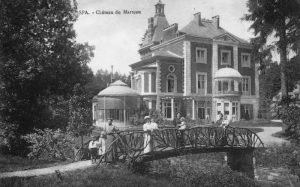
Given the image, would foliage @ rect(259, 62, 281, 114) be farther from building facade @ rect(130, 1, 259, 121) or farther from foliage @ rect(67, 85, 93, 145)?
foliage @ rect(67, 85, 93, 145)

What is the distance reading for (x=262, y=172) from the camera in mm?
21047

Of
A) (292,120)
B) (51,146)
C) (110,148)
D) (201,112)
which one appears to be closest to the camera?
(292,120)

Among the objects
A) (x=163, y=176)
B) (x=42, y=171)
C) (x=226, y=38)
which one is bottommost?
(x=163, y=176)

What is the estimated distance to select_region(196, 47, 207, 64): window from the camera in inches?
1630

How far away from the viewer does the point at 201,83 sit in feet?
137

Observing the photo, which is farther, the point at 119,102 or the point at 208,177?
the point at 119,102

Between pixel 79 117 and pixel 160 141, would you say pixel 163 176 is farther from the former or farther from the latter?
pixel 79 117

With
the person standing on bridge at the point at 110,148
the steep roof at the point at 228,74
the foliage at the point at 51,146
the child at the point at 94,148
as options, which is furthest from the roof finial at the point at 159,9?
the person standing on bridge at the point at 110,148

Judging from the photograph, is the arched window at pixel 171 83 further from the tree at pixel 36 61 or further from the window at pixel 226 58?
the tree at pixel 36 61

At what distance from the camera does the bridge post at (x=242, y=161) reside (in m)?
20.7

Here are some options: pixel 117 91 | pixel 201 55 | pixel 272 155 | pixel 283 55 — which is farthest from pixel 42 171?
pixel 201 55

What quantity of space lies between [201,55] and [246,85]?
7458 millimetres

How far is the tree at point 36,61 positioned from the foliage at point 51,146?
205 centimetres

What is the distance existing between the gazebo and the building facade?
369 centimetres
